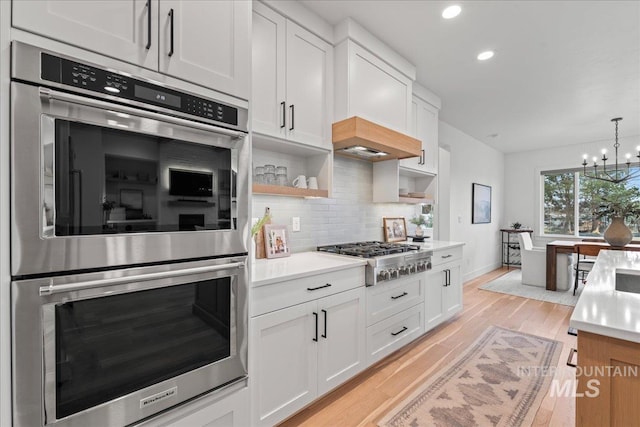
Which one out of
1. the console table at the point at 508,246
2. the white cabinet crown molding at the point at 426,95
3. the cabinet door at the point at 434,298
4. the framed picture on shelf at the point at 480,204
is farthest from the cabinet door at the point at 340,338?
the console table at the point at 508,246

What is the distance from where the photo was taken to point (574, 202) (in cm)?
643

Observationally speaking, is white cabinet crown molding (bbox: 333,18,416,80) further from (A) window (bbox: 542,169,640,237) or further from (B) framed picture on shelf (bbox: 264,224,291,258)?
(A) window (bbox: 542,169,640,237)

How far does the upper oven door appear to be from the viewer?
34.2 inches

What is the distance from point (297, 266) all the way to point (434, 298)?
182 centimetres

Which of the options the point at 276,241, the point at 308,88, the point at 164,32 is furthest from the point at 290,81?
the point at 276,241

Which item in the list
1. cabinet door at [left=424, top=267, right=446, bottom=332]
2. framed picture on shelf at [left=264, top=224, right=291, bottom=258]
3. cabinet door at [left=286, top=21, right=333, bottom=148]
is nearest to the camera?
cabinet door at [left=286, top=21, right=333, bottom=148]

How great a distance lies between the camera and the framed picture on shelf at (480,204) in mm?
5797

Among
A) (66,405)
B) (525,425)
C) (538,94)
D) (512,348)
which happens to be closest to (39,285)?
(66,405)

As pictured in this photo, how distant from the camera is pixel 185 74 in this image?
1178mm

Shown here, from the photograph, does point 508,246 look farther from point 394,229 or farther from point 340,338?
point 340,338

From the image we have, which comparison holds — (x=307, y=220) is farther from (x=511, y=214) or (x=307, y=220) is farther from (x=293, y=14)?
(x=511, y=214)

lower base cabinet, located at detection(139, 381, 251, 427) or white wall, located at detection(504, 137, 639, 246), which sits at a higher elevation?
white wall, located at detection(504, 137, 639, 246)

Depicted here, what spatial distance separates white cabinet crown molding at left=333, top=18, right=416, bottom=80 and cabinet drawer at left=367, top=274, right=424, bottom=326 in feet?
6.51

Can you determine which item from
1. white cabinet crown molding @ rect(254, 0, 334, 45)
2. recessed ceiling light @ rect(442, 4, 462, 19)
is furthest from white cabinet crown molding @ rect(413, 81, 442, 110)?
white cabinet crown molding @ rect(254, 0, 334, 45)
